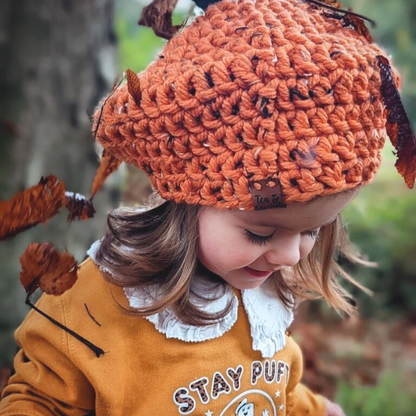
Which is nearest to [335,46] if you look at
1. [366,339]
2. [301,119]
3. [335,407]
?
[301,119]

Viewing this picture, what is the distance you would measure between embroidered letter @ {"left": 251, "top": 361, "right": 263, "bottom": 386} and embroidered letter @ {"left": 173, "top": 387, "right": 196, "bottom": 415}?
7.2 inches

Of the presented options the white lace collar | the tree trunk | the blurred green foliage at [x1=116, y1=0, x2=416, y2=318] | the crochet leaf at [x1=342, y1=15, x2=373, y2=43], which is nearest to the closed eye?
the white lace collar

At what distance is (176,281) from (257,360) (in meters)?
0.34

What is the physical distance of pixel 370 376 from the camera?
3.14 meters

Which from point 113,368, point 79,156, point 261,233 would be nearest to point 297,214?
point 261,233

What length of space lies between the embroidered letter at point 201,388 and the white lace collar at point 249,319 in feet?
0.33

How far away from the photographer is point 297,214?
1240mm

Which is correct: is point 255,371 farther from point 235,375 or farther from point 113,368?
point 113,368

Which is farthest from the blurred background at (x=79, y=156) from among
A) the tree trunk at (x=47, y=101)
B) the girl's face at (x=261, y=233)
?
the girl's face at (x=261, y=233)

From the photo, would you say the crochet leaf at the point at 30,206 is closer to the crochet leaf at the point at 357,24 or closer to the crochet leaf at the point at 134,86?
the crochet leaf at the point at 134,86

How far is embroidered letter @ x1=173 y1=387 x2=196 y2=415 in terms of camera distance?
1394mm

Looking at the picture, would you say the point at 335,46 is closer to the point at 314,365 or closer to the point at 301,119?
the point at 301,119

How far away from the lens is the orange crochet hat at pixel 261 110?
116cm

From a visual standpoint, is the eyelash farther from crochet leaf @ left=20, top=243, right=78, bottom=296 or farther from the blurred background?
the blurred background
